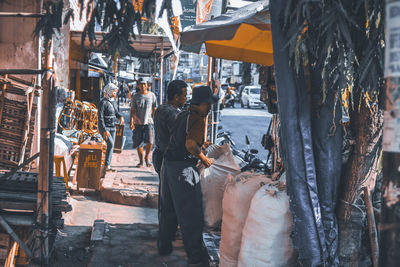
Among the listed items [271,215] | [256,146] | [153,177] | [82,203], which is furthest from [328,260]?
Answer: [256,146]

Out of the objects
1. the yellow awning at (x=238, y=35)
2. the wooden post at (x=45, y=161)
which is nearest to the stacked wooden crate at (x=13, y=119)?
the wooden post at (x=45, y=161)

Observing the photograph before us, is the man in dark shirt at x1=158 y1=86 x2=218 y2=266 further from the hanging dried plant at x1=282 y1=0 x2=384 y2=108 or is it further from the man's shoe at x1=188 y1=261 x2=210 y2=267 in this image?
A: the hanging dried plant at x1=282 y1=0 x2=384 y2=108

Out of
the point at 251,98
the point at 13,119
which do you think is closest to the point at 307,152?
the point at 13,119

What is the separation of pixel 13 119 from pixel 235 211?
2.91 meters

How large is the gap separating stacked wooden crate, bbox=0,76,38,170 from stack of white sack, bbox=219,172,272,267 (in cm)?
258

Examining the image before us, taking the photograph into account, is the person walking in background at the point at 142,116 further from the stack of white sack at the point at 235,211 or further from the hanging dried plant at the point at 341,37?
the hanging dried plant at the point at 341,37

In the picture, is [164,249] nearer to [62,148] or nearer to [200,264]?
[200,264]

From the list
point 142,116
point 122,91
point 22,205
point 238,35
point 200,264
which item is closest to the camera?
point 22,205

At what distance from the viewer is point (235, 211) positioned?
360 cm

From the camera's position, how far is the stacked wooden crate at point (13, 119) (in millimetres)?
4703

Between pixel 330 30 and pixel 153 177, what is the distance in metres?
6.92

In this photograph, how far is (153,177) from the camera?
8695mm

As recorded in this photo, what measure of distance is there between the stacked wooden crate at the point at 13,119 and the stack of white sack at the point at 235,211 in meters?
2.58

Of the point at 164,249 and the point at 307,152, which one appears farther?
the point at 164,249
